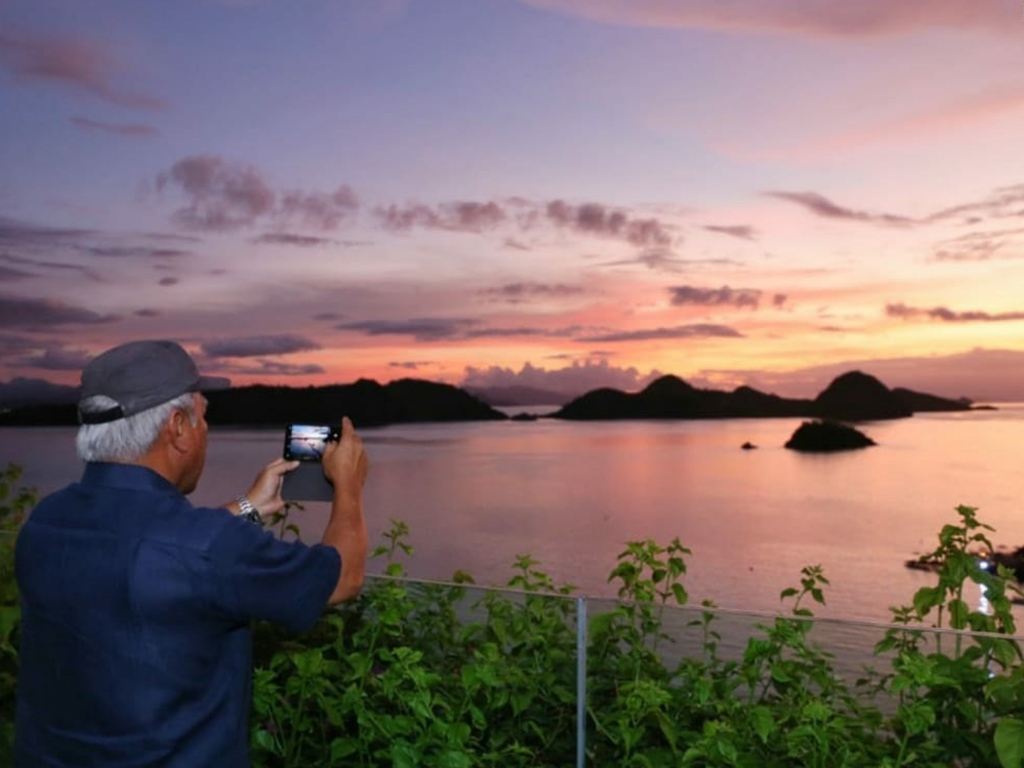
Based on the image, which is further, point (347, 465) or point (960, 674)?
point (960, 674)

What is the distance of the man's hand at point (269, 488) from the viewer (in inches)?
86.0

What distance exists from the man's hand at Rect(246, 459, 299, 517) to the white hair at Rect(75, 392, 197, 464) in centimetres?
43

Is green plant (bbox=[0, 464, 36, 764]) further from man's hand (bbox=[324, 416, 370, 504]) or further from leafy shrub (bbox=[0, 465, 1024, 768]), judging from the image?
man's hand (bbox=[324, 416, 370, 504])

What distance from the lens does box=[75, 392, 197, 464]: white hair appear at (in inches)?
68.9

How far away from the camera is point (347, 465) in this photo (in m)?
2.00

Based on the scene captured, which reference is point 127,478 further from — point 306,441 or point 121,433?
point 306,441

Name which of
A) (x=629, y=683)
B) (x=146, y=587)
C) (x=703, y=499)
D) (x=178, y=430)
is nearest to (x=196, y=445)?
(x=178, y=430)

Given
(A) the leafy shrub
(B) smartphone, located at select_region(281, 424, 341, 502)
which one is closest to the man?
(B) smartphone, located at select_region(281, 424, 341, 502)

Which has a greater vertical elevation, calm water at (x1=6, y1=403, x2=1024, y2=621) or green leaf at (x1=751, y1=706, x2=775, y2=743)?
green leaf at (x1=751, y1=706, x2=775, y2=743)

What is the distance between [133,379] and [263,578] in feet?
1.29

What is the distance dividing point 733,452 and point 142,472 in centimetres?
9080

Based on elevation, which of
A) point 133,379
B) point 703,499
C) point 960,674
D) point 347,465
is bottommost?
point 703,499

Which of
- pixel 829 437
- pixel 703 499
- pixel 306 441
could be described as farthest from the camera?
pixel 829 437

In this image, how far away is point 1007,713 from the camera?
2641mm
